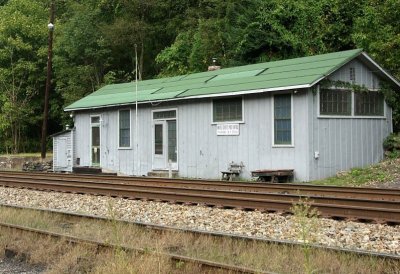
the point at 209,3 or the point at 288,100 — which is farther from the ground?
the point at 209,3

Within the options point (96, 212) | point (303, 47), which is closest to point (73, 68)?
point (303, 47)

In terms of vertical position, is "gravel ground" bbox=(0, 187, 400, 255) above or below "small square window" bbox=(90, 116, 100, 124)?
below

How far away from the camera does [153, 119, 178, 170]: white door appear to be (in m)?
23.7

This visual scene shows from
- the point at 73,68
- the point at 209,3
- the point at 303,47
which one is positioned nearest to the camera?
the point at 303,47

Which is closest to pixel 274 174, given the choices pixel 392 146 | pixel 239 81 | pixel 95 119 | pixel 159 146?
pixel 239 81

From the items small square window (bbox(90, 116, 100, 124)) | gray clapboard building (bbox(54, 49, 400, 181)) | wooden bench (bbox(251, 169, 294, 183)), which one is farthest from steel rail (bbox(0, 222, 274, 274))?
small square window (bbox(90, 116, 100, 124))

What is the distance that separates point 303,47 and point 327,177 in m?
15.5

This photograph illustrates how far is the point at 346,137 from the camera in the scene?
19859 millimetres

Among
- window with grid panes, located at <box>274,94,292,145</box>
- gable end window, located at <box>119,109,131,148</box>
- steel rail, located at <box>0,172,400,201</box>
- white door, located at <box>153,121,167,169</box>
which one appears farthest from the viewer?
gable end window, located at <box>119,109,131,148</box>

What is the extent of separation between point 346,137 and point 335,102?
1319 millimetres

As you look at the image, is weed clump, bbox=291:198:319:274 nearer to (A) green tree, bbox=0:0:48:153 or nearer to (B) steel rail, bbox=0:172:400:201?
(B) steel rail, bbox=0:172:400:201

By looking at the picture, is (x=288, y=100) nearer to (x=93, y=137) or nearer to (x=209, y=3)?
(x=93, y=137)

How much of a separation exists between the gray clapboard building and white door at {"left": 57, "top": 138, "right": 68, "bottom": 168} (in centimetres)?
444

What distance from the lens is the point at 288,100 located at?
19359mm
